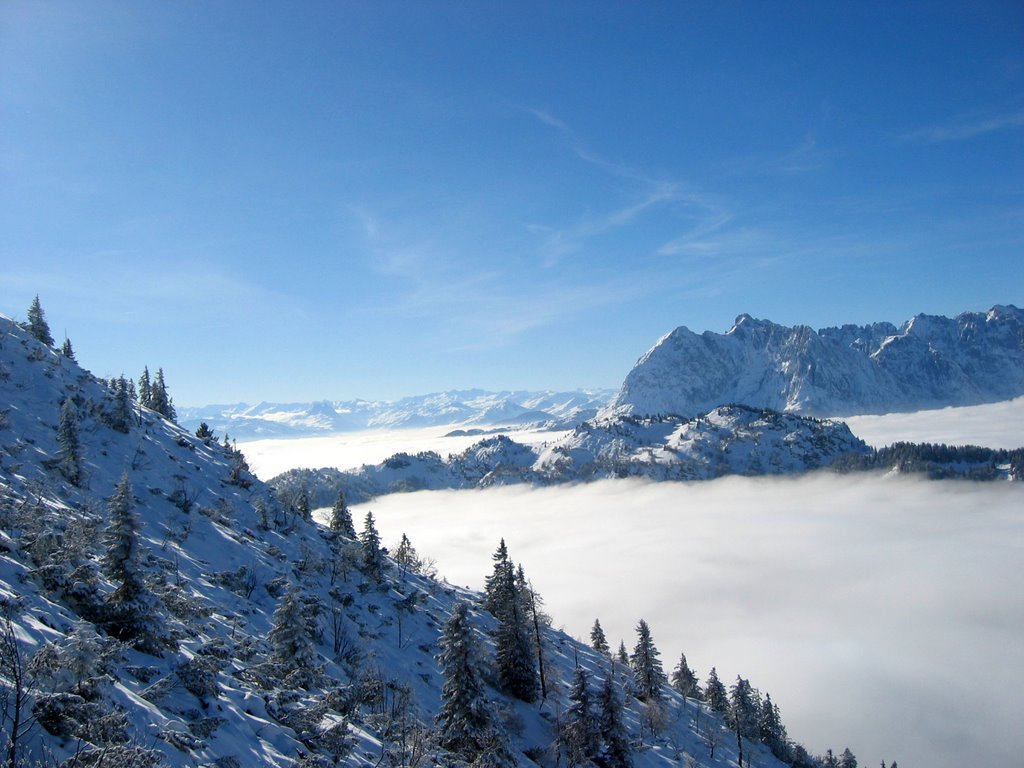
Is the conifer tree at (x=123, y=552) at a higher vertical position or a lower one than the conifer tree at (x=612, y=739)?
higher

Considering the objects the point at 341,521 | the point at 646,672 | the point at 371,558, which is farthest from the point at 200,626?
the point at 646,672

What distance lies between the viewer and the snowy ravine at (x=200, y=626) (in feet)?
51.5

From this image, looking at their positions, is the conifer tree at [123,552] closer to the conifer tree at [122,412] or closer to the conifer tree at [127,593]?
the conifer tree at [127,593]

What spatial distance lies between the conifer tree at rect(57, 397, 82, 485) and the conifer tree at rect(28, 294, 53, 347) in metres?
43.3

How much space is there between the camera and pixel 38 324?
79188 millimetres

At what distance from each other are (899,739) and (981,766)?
15692mm

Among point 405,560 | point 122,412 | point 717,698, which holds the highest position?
point 122,412

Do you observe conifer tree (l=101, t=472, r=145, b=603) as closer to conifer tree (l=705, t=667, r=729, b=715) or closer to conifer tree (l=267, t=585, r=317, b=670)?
conifer tree (l=267, t=585, r=317, b=670)

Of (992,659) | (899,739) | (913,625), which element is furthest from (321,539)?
(913,625)

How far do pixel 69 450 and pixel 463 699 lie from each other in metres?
39.0

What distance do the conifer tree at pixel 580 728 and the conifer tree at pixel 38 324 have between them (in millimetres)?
86651

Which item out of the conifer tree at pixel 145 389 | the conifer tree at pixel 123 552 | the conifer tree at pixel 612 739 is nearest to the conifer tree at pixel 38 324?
the conifer tree at pixel 145 389

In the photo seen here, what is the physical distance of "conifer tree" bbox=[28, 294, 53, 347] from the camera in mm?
77562

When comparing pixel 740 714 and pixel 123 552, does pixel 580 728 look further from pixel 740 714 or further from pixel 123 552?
pixel 740 714
